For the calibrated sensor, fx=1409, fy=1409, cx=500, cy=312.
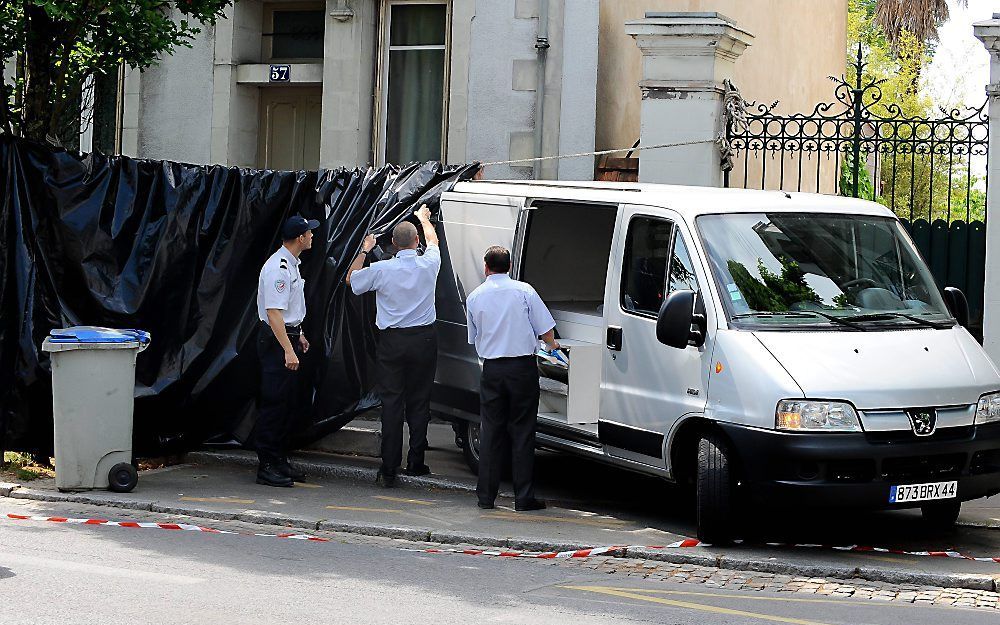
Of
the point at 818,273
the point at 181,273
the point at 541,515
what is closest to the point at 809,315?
the point at 818,273

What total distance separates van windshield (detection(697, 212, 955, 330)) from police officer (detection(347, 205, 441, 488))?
7.70 ft

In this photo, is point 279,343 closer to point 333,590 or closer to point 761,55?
point 333,590

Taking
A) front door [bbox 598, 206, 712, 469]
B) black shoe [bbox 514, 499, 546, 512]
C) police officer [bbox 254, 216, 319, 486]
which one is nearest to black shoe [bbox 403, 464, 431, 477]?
police officer [bbox 254, 216, 319, 486]

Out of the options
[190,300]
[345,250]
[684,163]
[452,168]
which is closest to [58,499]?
[190,300]

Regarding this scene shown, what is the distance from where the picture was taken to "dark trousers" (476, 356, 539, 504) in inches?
366

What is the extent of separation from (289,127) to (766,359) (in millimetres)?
10852

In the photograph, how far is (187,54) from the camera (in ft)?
56.6

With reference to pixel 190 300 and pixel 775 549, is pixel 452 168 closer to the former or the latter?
pixel 190 300

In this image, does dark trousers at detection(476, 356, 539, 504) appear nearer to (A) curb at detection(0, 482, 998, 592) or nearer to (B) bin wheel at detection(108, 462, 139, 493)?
(A) curb at detection(0, 482, 998, 592)

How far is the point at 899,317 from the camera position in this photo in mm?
8547

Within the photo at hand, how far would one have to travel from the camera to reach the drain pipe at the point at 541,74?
15625mm

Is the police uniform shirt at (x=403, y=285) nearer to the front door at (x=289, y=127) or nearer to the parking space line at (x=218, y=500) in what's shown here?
the parking space line at (x=218, y=500)

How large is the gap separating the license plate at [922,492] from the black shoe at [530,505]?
2519mm

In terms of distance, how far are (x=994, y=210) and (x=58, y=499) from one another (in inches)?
Answer: 299
